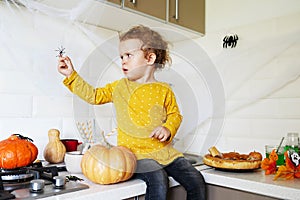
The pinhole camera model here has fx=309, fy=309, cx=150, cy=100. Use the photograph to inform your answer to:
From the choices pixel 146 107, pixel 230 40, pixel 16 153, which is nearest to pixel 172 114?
pixel 146 107

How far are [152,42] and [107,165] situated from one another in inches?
15.5

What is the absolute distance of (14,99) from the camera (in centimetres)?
114

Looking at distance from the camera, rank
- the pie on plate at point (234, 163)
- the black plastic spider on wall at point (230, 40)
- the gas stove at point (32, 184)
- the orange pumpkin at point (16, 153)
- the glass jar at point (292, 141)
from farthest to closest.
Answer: the black plastic spider on wall at point (230, 40)
the glass jar at point (292, 141)
the pie on plate at point (234, 163)
the orange pumpkin at point (16, 153)
the gas stove at point (32, 184)

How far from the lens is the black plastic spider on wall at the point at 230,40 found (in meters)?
1.44

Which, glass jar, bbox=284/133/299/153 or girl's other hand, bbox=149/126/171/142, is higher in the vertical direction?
girl's other hand, bbox=149/126/171/142

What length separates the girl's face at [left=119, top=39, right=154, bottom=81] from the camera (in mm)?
938

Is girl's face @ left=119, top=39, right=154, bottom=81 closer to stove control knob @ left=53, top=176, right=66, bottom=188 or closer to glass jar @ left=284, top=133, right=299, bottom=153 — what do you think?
stove control knob @ left=53, top=176, right=66, bottom=188

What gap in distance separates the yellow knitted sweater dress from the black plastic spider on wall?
560 millimetres

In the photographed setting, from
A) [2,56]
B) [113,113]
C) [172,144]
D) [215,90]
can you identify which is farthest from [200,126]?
[2,56]

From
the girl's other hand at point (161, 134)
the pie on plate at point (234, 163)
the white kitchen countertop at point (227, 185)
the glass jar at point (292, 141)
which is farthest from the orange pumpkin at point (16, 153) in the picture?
the glass jar at point (292, 141)

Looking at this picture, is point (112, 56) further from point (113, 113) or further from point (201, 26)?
point (201, 26)

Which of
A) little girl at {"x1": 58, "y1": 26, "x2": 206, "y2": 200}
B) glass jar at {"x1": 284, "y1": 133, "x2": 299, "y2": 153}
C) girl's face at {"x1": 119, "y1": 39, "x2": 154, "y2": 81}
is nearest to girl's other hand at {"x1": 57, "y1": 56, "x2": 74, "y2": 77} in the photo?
little girl at {"x1": 58, "y1": 26, "x2": 206, "y2": 200}

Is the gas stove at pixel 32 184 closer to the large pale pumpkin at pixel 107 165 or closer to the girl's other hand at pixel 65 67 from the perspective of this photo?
the large pale pumpkin at pixel 107 165

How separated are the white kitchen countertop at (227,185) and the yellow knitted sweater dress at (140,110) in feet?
0.35
